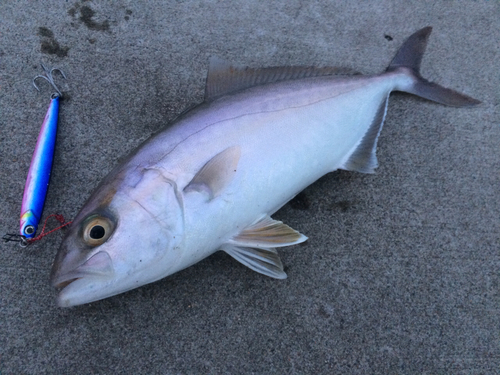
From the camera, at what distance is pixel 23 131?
201cm

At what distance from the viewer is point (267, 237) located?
1604 mm

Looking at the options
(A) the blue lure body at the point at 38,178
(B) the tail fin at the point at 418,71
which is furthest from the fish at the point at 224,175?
(A) the blue lure body at the point at 38,178

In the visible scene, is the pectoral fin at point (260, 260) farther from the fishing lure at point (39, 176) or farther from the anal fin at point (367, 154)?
the fishing lure at point (39, 176)

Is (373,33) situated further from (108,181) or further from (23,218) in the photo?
(23,218)

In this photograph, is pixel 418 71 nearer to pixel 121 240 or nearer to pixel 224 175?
pixel 224 175

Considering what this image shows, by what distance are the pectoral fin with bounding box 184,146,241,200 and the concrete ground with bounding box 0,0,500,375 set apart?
0.49m

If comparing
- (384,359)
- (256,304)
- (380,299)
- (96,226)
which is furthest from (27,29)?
(384,359)

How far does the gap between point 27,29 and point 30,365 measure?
2.04 metres

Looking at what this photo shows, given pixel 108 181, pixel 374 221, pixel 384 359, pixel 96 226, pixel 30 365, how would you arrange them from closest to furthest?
pixel 96 226, pixel 108 181, pixel 30 365, pixel 384 359, pixel 374 221

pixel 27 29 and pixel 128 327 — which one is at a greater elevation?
pixel 27 29

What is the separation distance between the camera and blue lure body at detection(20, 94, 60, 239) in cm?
174

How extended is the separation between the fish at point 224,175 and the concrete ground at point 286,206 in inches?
10.8

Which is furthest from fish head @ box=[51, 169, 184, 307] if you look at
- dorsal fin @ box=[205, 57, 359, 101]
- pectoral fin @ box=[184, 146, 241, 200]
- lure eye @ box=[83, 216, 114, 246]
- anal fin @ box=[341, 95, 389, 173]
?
anal fin @ box=[341, 95, 389, 173]

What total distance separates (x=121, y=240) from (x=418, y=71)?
2.03 metres
